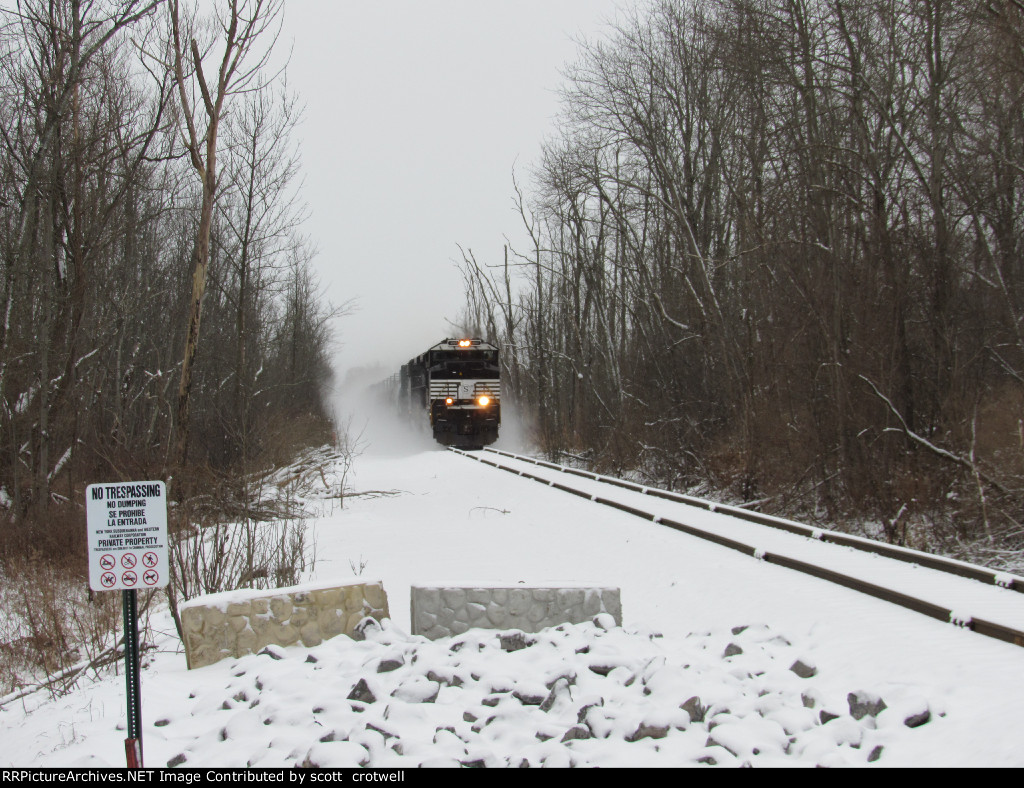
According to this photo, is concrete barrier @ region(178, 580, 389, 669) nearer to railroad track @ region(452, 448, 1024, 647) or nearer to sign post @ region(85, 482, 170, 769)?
sign post @ region(85, 482, 170, 769)

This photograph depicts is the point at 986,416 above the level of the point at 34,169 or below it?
below

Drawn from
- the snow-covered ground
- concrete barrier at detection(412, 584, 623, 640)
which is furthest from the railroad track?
concrete barrier at detection(412, 584, 623, 640)

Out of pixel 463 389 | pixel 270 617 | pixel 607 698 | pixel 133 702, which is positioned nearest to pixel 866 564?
pixel 607 698

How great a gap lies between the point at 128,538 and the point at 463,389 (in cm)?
2589

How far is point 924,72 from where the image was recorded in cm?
1338

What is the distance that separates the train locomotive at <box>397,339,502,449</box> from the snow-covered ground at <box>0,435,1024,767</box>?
2268cm

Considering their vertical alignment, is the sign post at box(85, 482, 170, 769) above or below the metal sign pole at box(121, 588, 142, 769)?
above

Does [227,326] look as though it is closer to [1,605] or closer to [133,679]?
[1,605]

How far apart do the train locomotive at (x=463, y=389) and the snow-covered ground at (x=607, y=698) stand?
22.7 m

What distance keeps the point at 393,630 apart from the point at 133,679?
2491 millimetres

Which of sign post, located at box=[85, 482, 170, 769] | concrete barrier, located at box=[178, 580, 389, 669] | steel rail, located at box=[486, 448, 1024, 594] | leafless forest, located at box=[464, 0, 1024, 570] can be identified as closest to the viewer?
sign post, located at box=[85, 482, 170, 769]

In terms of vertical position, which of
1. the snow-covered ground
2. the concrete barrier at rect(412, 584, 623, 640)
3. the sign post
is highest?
the sign post

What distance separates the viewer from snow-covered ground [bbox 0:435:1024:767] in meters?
4.15
